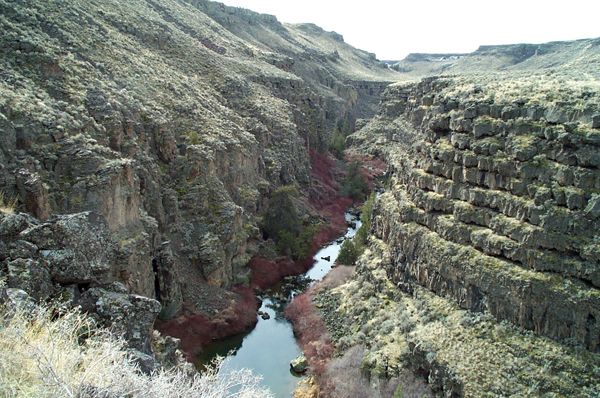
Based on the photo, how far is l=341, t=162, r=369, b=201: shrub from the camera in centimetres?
7544

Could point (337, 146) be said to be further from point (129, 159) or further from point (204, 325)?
point (129, 159)

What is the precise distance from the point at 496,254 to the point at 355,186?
154 feet

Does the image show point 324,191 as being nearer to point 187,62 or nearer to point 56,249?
point 187,62

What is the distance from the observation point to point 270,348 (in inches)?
1443

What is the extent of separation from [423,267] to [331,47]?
455 ft

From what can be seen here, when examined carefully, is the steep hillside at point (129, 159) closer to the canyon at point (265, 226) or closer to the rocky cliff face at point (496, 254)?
the canyon at point (265, 226)

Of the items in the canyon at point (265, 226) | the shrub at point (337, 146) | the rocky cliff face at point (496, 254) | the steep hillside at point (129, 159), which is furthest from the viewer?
the shrub at point (337, 146)

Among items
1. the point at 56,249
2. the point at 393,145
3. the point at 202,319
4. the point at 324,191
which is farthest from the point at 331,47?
the point at 56,249

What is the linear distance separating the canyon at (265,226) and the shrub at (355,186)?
18453mm

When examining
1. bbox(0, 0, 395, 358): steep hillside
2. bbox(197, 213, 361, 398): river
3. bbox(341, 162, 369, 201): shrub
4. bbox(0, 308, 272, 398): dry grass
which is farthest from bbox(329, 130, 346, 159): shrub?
bbox(0, 308, 272, 398): dry grass

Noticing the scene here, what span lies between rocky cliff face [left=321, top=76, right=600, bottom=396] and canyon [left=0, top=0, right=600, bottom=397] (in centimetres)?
11

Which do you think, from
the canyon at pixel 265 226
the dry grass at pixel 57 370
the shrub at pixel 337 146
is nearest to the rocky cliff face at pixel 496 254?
the canyon at pixel 265 226

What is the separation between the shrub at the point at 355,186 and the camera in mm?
75438

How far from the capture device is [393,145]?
95062 millimetres
